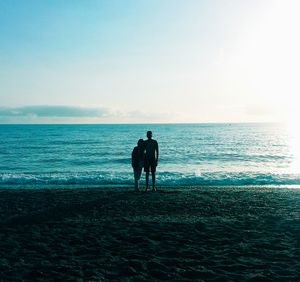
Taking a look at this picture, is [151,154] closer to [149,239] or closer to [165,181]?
[149,239]

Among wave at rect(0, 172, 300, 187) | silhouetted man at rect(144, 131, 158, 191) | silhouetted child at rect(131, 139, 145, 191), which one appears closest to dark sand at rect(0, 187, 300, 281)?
silhouetted man at rect(144, 131, 158, 191)

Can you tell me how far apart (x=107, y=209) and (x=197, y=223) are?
317 cm

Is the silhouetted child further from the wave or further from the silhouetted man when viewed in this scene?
the wave

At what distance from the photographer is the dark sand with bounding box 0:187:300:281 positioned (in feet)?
19.4

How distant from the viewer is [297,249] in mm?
7020

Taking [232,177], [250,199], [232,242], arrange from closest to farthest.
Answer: [232,242] → [250,199] → [232,177]

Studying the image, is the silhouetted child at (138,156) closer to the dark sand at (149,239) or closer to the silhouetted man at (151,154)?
the silhouetted man at (151,154)

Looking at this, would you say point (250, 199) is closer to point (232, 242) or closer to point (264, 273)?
point (232, 242)

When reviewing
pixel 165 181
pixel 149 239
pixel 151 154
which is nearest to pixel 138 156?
pixel 151 154

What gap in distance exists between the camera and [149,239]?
7781 millimetres

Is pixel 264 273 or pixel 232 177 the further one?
pixel 232 177

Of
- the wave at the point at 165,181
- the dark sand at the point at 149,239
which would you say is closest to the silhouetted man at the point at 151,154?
the dark sand at the point at 149,239

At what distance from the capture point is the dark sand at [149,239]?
592 centimetres

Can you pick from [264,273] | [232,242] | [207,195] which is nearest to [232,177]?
[207,195]
